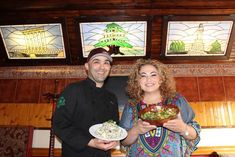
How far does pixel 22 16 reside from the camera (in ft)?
14.3

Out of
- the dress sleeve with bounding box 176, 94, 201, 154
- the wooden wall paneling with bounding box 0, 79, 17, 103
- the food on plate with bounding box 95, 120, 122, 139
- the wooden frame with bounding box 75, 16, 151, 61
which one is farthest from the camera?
the wooden wall paneling with bounding box 0, 79, 17, 103

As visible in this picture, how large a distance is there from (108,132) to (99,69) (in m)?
0.72

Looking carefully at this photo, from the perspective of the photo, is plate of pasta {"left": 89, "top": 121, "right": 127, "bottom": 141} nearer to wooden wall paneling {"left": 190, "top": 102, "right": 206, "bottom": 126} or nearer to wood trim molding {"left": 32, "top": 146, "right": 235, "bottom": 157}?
wood trim molding {"left": 32, "top": 146, "right": 235, "bottom": 157}

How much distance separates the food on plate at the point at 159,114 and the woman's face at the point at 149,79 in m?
0.26

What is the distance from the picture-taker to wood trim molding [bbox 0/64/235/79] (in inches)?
197

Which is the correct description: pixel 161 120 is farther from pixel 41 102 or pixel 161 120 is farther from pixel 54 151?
pixel 41 102

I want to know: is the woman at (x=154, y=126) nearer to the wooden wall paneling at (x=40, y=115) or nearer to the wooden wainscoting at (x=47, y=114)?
the wooden wainscoting at (x=47, y=114)

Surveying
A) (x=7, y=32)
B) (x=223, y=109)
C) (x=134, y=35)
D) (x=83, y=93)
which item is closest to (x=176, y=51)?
(x=134, y=35)

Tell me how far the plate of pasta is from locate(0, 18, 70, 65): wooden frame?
8.81 feet

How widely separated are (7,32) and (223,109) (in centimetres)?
435

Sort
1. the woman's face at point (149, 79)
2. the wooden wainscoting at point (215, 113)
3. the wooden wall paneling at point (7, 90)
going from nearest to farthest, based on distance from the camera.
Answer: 1. the woman's face at point (149, 79)
2. the wooden wainscoting at point (215, 113)
3. the wooden wall paneling at point (7, 90)

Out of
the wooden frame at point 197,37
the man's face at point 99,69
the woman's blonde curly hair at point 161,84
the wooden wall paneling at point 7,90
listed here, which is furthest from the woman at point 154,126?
the wooden wall paneling at point 7,90

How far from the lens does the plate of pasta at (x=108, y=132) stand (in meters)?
2.15

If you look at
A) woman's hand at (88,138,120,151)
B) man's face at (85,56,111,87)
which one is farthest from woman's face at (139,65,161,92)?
woman's hand at (88,138,120,151)
